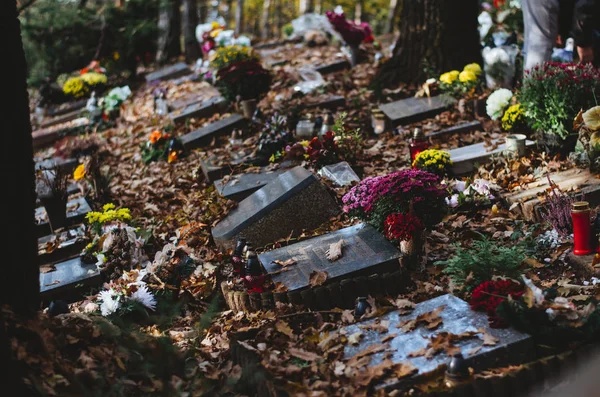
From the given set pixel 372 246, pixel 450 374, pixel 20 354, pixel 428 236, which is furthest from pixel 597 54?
pixel 20 354

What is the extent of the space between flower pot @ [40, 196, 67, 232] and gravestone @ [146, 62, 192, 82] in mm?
7286

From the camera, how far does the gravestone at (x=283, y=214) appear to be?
6152 millimetres

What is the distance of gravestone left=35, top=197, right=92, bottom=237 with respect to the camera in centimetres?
777

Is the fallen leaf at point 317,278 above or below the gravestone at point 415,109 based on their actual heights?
below

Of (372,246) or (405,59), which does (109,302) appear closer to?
(372,246)

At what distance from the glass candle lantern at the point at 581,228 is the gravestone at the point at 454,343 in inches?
46.5

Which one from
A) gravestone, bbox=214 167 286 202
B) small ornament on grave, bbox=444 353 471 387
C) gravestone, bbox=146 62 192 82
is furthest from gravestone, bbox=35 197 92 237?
gravestone, bbox=146 62 192 82

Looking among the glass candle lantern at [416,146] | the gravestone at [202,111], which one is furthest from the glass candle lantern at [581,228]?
the gravestone at [202,111]

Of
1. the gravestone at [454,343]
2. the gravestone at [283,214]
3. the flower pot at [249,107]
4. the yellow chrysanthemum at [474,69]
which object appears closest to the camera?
the gravestone at [454,343]

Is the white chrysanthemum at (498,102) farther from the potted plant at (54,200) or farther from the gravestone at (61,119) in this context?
the gravestone at (61,119)

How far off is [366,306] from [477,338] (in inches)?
33.8

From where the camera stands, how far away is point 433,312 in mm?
4332

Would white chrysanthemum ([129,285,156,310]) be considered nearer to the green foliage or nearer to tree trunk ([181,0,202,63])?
the green foliage

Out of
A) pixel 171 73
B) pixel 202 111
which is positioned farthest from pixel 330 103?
pixel 171 73
